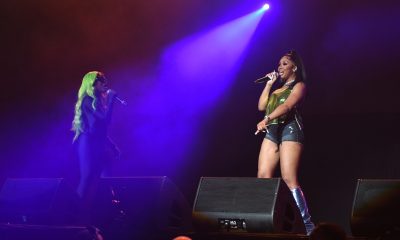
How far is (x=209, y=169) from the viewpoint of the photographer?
6.35 metres

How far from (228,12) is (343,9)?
134cm

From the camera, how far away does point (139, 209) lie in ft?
13.5

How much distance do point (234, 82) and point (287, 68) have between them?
1.86m

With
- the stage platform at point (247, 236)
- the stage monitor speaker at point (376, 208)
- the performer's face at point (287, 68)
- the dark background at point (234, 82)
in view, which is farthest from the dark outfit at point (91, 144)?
the stage monitor speaker at point (376, 208)

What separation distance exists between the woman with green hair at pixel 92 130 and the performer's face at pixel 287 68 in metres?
1.47

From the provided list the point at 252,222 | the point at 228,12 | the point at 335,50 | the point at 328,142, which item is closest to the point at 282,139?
the point at 252,222

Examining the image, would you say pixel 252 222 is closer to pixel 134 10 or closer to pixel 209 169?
pixel 209 169

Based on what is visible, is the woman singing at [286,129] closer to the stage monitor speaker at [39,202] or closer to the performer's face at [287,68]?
the performer's face at [287,68]

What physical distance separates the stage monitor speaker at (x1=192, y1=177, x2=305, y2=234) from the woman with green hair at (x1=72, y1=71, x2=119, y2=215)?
40.3 inches

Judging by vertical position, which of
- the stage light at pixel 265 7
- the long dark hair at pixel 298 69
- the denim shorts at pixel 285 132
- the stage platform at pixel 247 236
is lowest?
the stage platform at pixel 247 236

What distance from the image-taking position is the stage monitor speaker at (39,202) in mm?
4234

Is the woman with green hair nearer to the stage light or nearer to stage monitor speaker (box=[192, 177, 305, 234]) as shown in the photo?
stage monitor speaker (box=[192, 177, 305, 234])

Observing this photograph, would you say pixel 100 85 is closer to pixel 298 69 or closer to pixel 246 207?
pixel 298 69

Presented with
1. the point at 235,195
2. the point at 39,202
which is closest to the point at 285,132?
the point at 235,195
